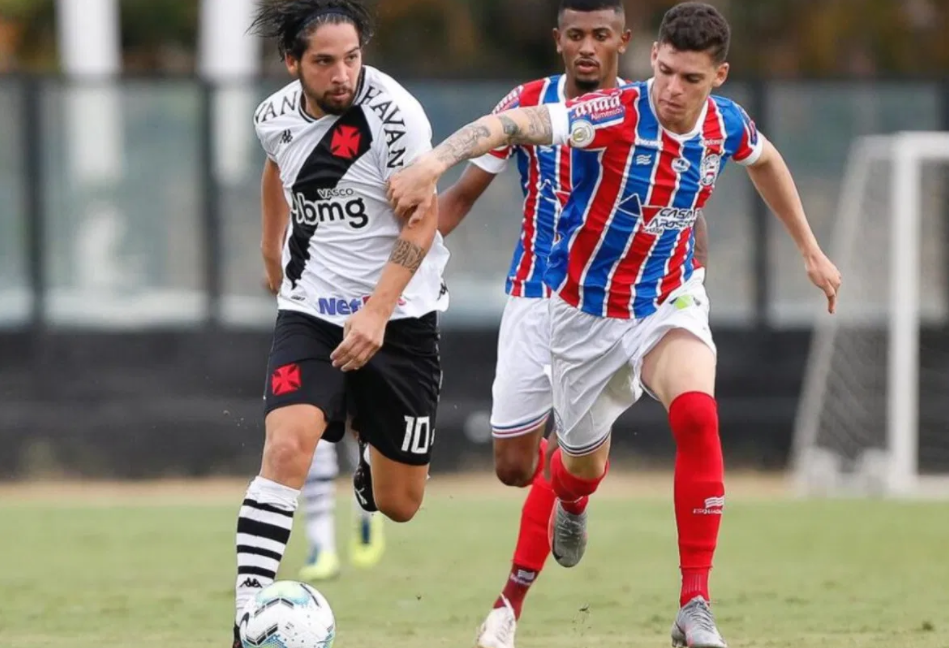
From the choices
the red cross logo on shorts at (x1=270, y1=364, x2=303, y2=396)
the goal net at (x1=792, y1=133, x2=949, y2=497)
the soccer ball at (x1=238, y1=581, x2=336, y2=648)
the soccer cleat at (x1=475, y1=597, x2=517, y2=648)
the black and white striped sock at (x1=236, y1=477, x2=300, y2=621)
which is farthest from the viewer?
the goal net at (x1=792, y1=133, x2=949, y2=497)

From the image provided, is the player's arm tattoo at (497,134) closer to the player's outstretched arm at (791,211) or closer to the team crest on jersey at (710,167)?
the team crest on jersey at (710,167)

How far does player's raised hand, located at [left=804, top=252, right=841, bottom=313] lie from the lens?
7.19 metres

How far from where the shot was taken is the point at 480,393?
56.9 feet

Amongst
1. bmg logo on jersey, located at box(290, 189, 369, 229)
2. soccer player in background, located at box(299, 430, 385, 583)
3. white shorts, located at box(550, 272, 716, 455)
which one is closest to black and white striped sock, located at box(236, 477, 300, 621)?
bmg logo on jersey, located at box(290, 189, 369, 229)

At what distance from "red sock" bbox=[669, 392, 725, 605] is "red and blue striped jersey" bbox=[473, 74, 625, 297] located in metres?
1.42

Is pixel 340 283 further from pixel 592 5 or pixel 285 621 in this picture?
pixel 592 5

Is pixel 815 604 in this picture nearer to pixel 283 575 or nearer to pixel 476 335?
pixel 283 575

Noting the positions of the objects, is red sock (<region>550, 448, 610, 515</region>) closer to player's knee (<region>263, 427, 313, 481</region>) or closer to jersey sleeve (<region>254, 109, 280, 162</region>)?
player's knee (<region>263, 427, 313, 481</region>)

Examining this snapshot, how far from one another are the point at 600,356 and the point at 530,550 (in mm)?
1040

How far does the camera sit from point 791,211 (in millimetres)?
7355

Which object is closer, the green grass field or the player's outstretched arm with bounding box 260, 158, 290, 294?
the player's outstretched arm with bounding box 260, 158, 290, 294

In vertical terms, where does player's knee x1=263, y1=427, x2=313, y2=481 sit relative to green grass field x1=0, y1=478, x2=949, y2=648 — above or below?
above

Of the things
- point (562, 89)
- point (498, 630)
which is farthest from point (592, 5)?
point (498, 630)

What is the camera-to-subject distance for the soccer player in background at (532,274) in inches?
310
